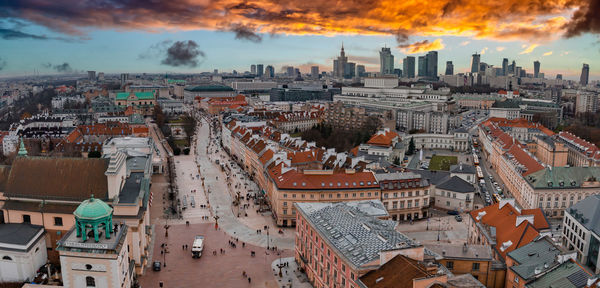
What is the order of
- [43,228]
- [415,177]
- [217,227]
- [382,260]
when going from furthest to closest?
[415,177], [217,227], [43,228], [382,260]

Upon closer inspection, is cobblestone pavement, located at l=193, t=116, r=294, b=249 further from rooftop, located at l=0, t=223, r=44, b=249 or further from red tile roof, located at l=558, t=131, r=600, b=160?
red tile roof, located at l=558, t=131, r=600, b=160

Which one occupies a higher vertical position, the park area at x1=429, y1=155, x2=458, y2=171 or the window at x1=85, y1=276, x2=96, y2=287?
the window at x1=85, y1=276, x2=96, y2=287

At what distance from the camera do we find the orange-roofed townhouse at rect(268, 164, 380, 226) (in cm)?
5684

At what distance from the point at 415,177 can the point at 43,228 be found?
44.0m

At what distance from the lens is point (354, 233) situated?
117 ft

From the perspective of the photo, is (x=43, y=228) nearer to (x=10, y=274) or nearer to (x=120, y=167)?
(x=10, y=274)

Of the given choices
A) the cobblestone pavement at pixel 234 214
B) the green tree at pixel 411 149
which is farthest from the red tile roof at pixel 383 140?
the cobblestone pavement at pixel 234 214

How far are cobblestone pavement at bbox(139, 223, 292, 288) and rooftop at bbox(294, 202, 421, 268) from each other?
24.8ft

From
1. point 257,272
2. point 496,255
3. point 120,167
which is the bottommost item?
point 257,272

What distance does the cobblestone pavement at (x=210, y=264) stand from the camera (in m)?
42.0

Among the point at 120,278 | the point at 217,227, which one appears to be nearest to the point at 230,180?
the point at 217,227

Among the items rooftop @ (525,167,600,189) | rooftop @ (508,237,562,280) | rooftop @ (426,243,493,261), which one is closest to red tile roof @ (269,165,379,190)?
rooftop @ (426,243,493,261)

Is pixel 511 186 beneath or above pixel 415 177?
beneath

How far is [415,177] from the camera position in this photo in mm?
61125
